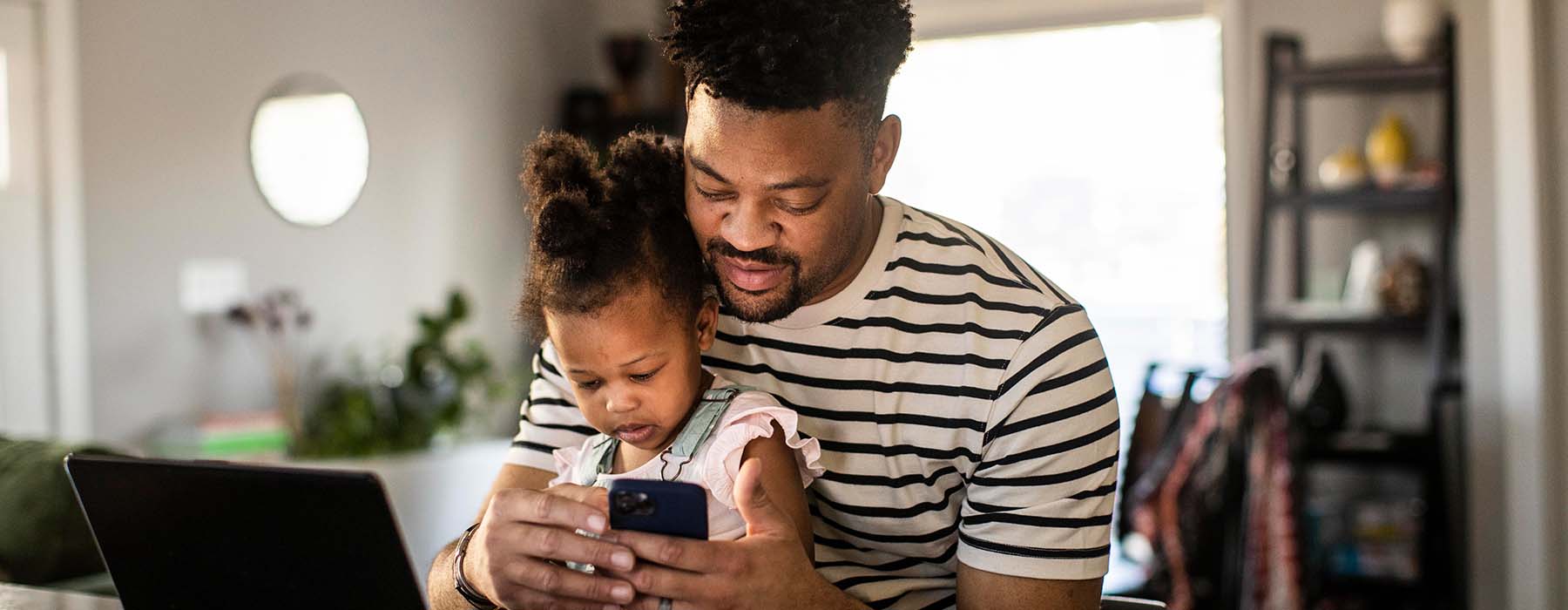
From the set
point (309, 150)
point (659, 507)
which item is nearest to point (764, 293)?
point (659, 507)

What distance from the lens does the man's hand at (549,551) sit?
1.20 meters

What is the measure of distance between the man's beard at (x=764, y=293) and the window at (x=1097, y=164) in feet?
11.4

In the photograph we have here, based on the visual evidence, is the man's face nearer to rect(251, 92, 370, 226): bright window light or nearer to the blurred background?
the blurred background

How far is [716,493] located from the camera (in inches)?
56.9

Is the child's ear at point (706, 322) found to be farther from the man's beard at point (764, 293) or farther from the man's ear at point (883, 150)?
the man's ear at point (883, 150)

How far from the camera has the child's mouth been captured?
148 centimetres

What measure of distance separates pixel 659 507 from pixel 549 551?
0.44 ft

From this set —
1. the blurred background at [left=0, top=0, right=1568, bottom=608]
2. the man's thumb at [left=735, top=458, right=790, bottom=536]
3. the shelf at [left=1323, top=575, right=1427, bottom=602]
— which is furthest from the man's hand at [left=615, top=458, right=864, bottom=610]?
the shelf at [left=1323, top=575, right=1427, bottom=602]

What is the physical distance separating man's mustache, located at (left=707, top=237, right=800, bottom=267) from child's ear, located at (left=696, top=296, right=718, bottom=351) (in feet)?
0.42

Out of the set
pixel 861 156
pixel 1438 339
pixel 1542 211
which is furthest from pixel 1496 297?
pixel 861 156

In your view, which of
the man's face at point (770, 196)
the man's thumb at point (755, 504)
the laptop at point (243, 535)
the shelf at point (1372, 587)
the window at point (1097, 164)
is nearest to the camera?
the laptop at point (243, 535)

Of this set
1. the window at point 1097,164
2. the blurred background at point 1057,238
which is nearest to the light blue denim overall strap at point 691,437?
the blurred background at point 1057,238

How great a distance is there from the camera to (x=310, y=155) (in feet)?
14.2

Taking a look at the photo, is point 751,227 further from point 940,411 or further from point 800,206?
point 940,411
